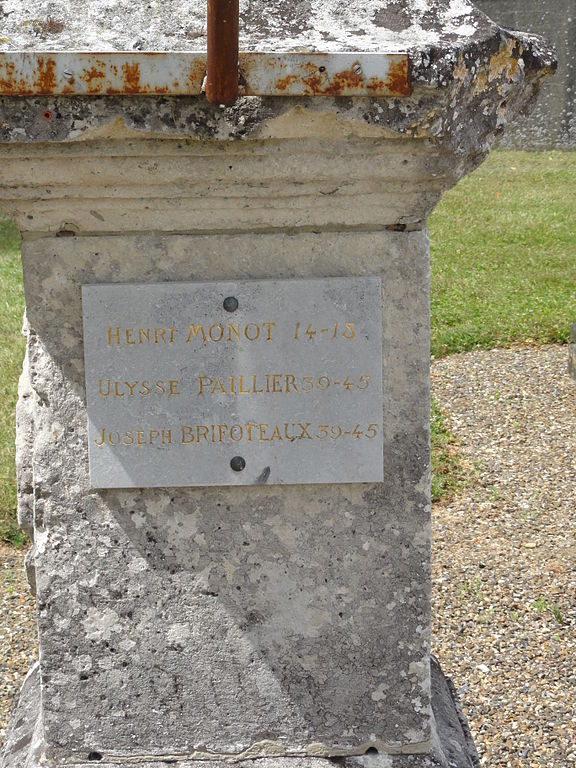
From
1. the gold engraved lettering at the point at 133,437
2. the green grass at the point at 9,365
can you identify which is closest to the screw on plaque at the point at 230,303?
the gold engraved lettering at the point at 133,437

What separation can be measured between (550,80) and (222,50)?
15628 mm

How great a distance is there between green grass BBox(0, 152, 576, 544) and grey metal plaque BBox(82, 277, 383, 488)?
2.91 metres

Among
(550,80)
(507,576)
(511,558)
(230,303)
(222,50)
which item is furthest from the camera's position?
(550,80)

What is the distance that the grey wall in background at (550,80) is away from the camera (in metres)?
15.7

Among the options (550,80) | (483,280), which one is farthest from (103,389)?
(550,80)

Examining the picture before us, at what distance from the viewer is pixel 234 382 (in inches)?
76.7

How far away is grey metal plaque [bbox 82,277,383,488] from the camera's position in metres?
1.91

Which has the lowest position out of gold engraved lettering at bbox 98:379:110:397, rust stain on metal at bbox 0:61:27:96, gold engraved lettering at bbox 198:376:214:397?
gold engraved lettering at bbox 98:379:110:397

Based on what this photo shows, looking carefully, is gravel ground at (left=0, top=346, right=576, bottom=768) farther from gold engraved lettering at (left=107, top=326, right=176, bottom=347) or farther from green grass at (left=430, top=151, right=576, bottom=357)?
gold engraved lettering at (left=107, top=326, right=176, bottom=347)

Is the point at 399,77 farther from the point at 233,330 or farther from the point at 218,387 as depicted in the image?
the point at 218,387

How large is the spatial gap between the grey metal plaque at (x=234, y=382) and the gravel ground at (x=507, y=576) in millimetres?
1781

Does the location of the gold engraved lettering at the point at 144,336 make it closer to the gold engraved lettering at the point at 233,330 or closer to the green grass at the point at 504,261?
the gold engraved lettering at the point at 233,330

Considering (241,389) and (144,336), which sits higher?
(144,336)

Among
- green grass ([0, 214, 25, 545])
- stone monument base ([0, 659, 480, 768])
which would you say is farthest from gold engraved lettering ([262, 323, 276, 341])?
green grass ([0, 214, 25, 545])
